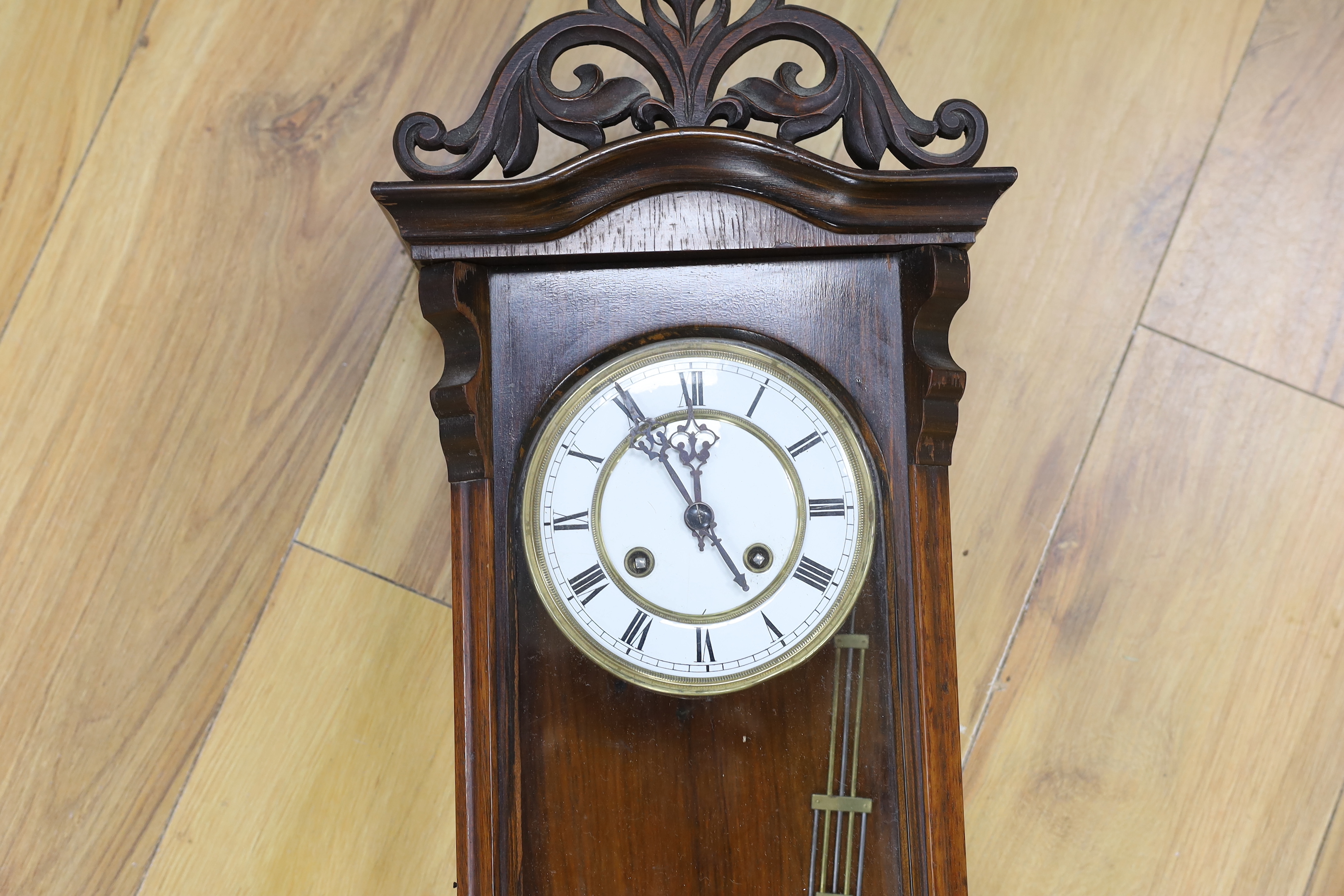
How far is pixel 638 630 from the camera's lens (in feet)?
2.03

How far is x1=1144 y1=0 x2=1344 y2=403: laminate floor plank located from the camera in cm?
82

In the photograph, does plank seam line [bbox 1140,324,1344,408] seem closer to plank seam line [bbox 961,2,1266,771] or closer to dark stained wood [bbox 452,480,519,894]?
plank seam line [bbox 961,2,1266,771]

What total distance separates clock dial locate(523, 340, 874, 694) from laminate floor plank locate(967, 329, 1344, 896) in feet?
0.93

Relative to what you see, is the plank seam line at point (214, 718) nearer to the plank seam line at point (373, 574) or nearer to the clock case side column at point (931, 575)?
the plank seam line at point (373, 574)

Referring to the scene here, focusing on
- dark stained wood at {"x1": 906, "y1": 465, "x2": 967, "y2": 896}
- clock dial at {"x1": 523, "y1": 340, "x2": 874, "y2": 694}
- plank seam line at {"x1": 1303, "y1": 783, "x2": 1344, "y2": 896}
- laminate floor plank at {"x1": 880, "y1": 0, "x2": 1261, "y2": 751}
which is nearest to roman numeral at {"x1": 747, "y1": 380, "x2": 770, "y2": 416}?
clock dial at {"x1": 523, "y1": 340, "x2": 874, "y2": 694}

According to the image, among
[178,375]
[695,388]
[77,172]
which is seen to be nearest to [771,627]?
[695,388]

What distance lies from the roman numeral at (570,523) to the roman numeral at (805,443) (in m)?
0.04

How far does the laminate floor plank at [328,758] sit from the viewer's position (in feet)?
2.57

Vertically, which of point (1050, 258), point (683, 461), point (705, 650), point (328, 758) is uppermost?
point (1050, 258)

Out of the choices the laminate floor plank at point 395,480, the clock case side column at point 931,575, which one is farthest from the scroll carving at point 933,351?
the laminate floor plank at point 395,480

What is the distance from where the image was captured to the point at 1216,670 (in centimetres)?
81

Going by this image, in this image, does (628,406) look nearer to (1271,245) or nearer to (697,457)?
(697,457)

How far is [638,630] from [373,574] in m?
0.29

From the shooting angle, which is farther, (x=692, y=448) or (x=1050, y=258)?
(x=1050, y=258)
